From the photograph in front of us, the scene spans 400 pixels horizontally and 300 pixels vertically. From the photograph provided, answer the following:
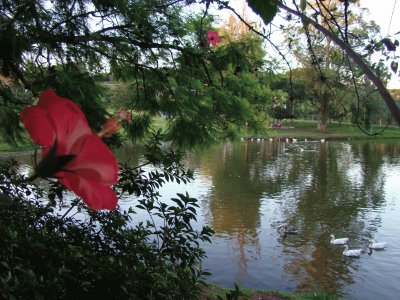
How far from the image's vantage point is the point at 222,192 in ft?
43.8

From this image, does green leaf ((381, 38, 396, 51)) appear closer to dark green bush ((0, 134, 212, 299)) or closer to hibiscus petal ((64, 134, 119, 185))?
dark green bush ((0, 134, 212, 299))

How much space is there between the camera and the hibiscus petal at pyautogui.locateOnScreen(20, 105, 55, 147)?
0.38 meters

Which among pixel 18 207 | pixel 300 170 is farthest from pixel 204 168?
pixel 18 207

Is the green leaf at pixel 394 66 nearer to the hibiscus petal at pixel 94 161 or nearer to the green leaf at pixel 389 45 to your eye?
the green leaf at pixel 389 45

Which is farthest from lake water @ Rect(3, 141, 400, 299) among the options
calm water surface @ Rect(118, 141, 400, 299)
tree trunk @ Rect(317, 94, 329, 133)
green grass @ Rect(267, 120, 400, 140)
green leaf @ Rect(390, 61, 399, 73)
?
tree trunk @ Rect(317, 94, 329, 133)

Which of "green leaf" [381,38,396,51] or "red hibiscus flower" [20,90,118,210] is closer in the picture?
"red hibiscus flower" [20,90,118,210]

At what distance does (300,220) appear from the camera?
1046 cm

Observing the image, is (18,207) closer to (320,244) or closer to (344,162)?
(320,244)

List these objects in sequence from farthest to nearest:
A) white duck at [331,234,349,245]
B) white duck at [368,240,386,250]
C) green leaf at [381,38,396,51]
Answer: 1. white duck at [331,234,349,245]
2. white duck at [368,240,386,250]
3. green leaf at [381,38,396,51]

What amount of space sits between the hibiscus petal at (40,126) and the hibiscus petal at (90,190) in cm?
3

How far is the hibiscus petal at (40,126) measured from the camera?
38 cm

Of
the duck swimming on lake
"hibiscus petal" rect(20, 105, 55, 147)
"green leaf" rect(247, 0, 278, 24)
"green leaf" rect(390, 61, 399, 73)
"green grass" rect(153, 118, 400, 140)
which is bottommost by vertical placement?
the duck swimming on lake

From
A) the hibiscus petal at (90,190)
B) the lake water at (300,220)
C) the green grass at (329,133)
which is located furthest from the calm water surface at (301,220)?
the green grass at (329,133)

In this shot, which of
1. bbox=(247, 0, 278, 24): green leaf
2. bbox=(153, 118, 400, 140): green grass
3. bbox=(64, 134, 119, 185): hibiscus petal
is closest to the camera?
bbox=(64, 134, 119, 185): hibiscus petal
